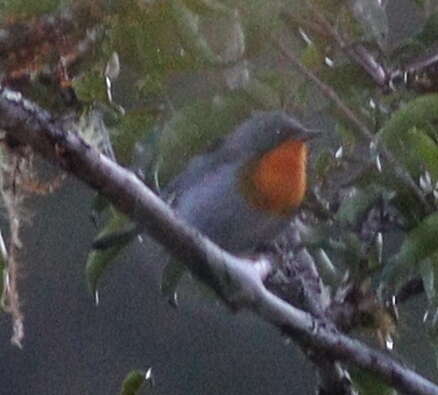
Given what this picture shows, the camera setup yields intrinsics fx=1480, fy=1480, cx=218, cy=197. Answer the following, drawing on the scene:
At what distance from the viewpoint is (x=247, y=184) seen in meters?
1.47

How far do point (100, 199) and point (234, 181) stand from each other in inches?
11.4

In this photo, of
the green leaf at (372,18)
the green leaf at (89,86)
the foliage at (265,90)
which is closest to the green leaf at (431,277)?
the foliage at (265,90)

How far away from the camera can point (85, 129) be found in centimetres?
117

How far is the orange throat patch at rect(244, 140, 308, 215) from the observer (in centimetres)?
132

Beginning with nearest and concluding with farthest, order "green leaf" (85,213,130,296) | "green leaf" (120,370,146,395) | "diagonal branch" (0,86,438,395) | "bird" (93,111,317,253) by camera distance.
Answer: "diagonal branch" (0,86,438,395)
"green leaf" (120,370,146,395)
"green leaf" (85,213,130,296)
"bird" (93,111,317,253)

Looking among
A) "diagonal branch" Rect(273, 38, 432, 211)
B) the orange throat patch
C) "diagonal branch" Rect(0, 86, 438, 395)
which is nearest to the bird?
the orange throat patch

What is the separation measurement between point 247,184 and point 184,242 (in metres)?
0.54

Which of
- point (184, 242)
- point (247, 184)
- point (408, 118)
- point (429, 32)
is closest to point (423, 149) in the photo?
point (408, 118)

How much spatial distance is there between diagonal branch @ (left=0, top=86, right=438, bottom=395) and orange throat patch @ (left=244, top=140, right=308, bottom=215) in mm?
303

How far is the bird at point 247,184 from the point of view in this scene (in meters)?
1.29

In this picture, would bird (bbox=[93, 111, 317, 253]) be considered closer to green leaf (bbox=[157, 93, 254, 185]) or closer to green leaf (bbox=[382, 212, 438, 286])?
green leaf (bbox=[157, 93, 254, 185])

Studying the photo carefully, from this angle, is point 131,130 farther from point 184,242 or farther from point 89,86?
point 184,242

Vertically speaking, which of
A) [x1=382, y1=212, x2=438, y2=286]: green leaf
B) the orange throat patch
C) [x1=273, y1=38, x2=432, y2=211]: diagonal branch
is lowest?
the orange throat patch

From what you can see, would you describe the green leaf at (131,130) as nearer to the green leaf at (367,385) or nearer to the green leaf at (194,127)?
the green leaf at (194,127)
